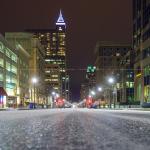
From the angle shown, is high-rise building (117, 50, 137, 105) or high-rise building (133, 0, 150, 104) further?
high-rise building (117, 50, 137, 105)

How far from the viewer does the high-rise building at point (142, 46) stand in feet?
371

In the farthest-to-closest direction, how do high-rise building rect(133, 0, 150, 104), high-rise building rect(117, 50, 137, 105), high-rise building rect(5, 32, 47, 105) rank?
1. high-rise building rect(117, 50, 137, 105)
2. high-rise building rect(5, 32, 47, 105)
3. high-rise building rect(133, 0, 150, 104)

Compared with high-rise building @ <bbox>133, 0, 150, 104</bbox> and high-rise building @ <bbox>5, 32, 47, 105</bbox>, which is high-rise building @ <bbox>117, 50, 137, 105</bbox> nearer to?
high-rise building @ <bbox>133, 0, 150, 104</bbox>

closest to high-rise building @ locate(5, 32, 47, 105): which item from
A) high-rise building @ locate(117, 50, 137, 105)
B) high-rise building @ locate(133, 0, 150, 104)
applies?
high-rise building @ locate(133, 0, 150, 104)

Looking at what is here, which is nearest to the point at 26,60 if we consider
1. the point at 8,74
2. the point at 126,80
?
the point at 126,80

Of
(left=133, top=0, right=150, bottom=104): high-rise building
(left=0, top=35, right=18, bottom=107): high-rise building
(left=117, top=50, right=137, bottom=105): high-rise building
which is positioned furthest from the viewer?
(left=117, top=50, right=137, bottom=105): high-rise building

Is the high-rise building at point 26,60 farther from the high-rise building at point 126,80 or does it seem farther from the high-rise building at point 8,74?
the high-rise building at point 126,80

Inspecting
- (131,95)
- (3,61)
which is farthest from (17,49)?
(131,95)

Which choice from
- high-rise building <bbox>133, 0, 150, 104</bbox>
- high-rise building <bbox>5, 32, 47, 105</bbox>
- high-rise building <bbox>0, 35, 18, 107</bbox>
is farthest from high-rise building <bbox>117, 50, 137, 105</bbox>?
high-rise building <bbox>0, 35, 18, 107</bbox>

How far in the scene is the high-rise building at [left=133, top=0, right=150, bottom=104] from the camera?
112938mm

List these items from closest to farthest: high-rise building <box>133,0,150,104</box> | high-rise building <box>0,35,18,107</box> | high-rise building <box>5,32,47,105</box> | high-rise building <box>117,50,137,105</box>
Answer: high-rise building <box>0,35,18,107</box> < high-rise building <box>133,0,150,104</box> < high-rise building <box>5,32,47,105</box> < high-rise building <box>117,50,137,105</box>

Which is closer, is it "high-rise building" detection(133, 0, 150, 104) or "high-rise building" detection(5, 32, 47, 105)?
"high-rise building" detection(133, 0, 150, 104)

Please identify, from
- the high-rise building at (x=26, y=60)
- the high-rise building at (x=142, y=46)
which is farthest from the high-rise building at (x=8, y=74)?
the high-rise building at (x=142, y=46)

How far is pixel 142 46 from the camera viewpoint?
11944 cm
